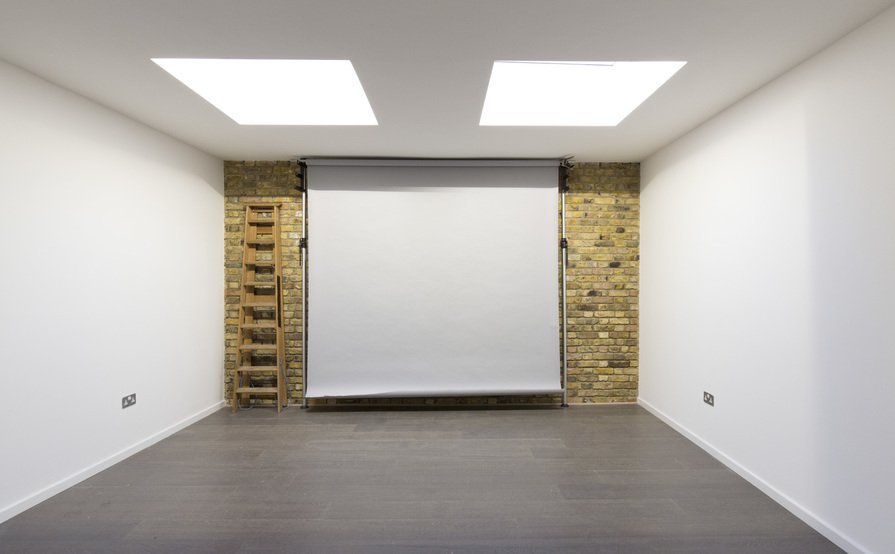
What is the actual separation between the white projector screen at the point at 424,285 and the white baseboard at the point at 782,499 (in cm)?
126

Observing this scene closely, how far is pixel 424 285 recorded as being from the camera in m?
4.00

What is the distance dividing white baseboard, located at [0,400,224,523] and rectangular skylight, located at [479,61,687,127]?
360 cm

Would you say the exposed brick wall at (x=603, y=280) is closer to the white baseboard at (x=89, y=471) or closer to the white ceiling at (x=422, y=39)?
the white ceiling at (x=422, y=39)

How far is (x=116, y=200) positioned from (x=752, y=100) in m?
4.45

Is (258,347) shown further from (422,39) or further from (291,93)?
(422,39)

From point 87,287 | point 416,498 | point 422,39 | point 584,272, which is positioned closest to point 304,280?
point 87,287

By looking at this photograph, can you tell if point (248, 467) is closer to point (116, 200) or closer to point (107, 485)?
point (107, 485)

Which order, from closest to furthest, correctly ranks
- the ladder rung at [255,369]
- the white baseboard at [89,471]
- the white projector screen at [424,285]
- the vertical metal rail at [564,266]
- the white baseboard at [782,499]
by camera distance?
1. the white baseboard at [782,499]
2. the white baseboard at [89,471]
3. the ladder rung at [255,369]
4. the white projector screen at [424,285]
5. the vertical metal rail at [564,266]

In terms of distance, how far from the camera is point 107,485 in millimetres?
2545

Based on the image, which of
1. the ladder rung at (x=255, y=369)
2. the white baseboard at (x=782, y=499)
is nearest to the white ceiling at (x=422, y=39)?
the ladder rung at (x=255, y=369)

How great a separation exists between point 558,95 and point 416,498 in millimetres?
3048

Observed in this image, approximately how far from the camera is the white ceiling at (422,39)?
1731 millimetres

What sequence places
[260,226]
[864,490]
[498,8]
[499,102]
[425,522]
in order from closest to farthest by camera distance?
[498,8] → [864,490] → [425,522] → [499,102] → [260,226]

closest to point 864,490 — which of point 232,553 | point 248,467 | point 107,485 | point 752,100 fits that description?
point 752,100
